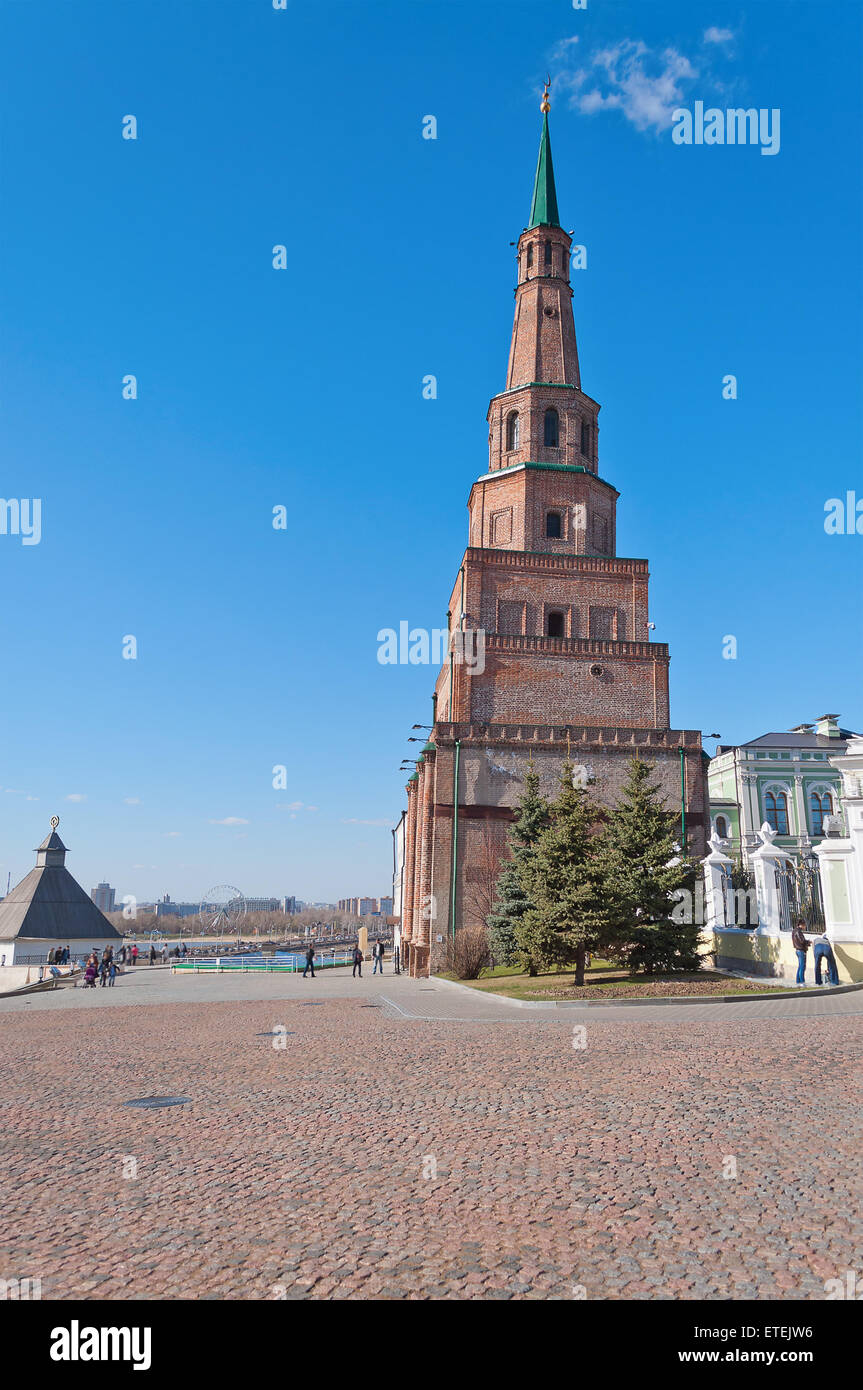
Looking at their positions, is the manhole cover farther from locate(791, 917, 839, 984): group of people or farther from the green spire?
the green spire

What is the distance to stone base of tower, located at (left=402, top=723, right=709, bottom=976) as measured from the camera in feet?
100

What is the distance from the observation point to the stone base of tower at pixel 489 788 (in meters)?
30.6

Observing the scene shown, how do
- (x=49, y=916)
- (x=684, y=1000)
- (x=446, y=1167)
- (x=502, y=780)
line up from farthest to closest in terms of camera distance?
(x=49, y=916) < (x=502, y=780) < (x=684, y=1000) < (x=446, y=1167)

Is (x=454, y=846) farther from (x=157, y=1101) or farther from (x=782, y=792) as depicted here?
(x=782, y=792)

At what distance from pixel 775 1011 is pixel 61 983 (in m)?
28.2

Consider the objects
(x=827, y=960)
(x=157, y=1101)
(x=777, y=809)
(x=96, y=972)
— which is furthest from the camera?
(x=777, y=809)

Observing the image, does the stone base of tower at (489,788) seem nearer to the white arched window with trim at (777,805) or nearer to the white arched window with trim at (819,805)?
the white arched window with trim at (777,805)

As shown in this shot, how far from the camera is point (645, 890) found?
2094cm

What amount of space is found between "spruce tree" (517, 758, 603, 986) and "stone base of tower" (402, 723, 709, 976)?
8.14 metres

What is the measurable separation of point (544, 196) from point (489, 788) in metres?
28.5

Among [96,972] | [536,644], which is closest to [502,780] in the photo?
[536,644]

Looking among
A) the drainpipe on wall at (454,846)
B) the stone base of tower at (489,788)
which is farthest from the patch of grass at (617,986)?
the stone base of tower at (489,788)

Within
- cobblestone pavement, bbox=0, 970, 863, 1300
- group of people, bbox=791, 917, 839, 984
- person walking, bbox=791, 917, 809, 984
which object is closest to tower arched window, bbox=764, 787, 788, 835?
group of people, bbox=791, 917, 839, 984

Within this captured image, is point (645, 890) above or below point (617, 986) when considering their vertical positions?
above
